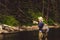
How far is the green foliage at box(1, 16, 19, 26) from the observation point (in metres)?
50.2

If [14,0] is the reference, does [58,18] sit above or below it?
below

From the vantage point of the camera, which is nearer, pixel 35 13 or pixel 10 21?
pixel 10 21

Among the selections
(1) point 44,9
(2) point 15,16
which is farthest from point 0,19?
(1) point 44,9

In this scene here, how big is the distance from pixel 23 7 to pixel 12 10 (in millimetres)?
2806

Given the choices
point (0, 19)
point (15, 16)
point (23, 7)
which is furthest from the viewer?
point (23, 7)

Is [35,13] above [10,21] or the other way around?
above

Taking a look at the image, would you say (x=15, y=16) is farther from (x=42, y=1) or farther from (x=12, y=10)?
(x=42, y=1)

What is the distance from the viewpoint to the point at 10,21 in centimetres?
5088

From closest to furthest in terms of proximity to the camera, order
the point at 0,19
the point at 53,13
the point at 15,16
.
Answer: the point at 0,19, the point at 15,16, the point at 53,13

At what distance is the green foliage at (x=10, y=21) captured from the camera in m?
50.2

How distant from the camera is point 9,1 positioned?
6106 centimetres

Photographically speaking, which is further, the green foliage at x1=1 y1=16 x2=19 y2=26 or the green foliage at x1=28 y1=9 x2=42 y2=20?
the green foliage at x1=28 y1=9 x2=42 y2=20

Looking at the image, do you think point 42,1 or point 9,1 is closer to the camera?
point 9,1

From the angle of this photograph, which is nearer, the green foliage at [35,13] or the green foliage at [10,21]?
the green foliage at [10,21]
